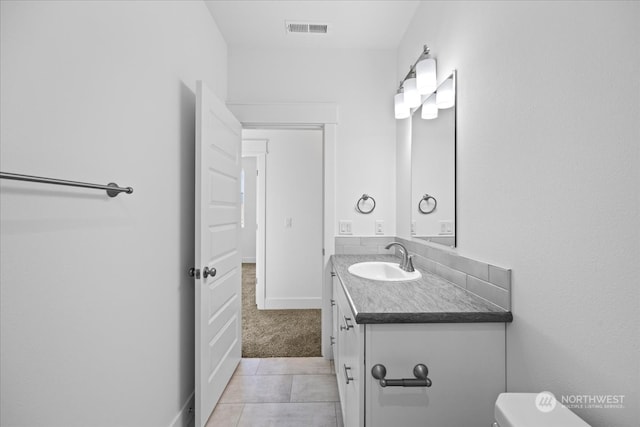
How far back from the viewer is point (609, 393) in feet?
2.61

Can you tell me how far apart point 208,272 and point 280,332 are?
1678 millimetres

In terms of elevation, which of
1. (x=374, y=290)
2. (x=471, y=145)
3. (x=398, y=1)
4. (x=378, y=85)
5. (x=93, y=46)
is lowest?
(x=374, y=290)

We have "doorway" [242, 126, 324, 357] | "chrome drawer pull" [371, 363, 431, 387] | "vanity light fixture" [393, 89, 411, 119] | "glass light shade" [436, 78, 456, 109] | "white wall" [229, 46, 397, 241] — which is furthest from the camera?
"doorway" [242, 126, 324, 357]

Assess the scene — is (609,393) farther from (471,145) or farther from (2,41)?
(2,41)

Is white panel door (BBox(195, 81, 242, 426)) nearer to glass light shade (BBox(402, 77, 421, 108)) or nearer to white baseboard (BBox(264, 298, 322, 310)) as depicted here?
glass light shade (BBox(402, 77, 421, 108))

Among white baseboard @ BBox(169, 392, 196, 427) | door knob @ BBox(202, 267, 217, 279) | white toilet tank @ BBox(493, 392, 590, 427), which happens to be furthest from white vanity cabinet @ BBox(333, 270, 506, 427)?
white baseboard @ BBox(169, 392, 196, 427)

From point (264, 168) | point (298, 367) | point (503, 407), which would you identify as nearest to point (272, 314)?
point (298, 367)

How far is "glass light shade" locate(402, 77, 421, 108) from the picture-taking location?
6.85 ft

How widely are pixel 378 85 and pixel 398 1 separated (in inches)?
26.0

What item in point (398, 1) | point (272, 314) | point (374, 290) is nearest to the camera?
point (374, 290)

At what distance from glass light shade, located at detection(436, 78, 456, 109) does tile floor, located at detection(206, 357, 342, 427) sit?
1.90 meters

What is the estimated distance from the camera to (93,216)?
106 centimetres

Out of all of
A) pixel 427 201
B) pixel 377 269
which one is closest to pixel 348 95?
pixel 427 201

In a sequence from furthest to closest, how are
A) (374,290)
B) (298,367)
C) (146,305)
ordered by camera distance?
1. (298,367)
2. (374,290)
3. (146,305)
